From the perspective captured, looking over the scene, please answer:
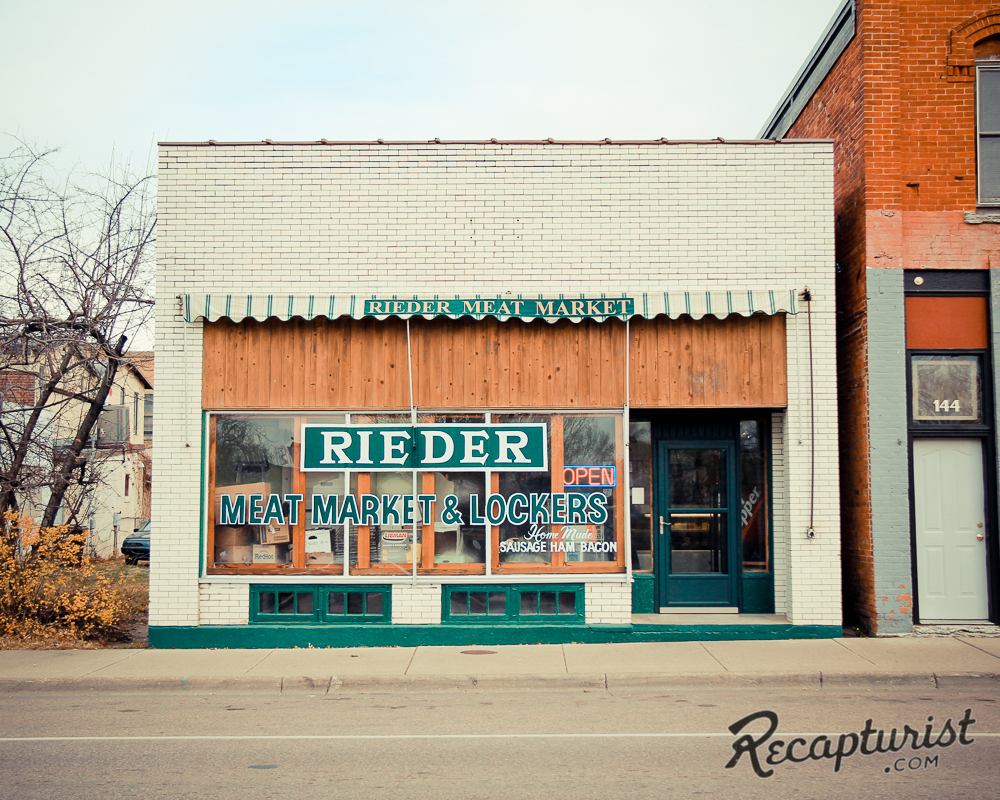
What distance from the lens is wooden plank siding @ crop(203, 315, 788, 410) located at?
32.1 ft

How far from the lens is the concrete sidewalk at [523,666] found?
26.3 feet

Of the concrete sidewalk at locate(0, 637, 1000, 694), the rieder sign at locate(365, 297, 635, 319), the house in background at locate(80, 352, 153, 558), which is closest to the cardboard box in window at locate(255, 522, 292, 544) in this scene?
the concrete sidewalk at locate(0, 637, 1000, 694)

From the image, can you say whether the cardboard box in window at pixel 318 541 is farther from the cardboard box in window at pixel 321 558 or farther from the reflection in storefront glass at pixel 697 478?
the reflection in storefront glass at pixel 697 478

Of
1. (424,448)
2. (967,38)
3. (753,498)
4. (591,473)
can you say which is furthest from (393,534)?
(967,38)

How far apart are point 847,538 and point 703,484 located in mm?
1972

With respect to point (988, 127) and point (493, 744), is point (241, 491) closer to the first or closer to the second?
point (493, 744)

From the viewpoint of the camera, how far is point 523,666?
846 centimetres

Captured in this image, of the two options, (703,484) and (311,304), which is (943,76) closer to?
(703,484)

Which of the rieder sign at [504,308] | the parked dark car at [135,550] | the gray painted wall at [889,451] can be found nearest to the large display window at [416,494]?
the rieder sign at [504,308]

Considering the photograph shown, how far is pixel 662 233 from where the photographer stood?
9.98m

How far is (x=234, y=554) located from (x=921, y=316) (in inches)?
357

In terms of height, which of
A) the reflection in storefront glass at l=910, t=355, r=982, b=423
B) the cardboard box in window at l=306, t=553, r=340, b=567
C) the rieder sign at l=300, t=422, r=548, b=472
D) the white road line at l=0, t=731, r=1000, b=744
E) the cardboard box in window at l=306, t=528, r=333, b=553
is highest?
the reflection in storefront glass at l=910, t=355, r=982, b=423

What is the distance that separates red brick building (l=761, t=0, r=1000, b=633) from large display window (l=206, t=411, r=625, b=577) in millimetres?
3181

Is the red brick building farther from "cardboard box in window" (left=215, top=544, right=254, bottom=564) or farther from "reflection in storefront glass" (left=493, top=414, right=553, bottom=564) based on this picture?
"cardboard box in window" (left=215, top=544, right=254, bottom=564)
